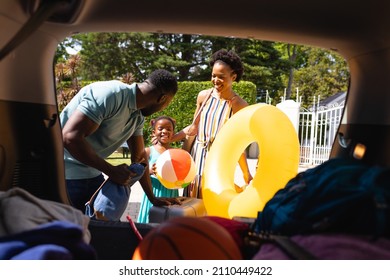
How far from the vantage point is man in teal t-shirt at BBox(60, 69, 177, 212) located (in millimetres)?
2533

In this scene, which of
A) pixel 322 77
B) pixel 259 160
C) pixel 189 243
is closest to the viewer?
pixel 189 243

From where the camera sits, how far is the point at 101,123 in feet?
9.14

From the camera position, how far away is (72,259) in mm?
1208

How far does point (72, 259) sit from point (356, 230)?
75 centimetres

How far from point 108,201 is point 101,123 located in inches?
19.3

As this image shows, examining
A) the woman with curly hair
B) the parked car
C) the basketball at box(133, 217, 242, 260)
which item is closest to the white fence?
the woman with curly hair

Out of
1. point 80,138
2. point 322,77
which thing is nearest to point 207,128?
point 80,138

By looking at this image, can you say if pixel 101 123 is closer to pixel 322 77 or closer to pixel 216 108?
pixel 216 108

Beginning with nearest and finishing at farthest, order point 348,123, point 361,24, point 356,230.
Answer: point 356,230
point 361,24
point 348,123

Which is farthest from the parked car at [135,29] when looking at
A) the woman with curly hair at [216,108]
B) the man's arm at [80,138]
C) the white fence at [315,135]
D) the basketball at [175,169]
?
the white fence at [315,135]

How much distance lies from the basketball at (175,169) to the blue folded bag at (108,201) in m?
0.58
